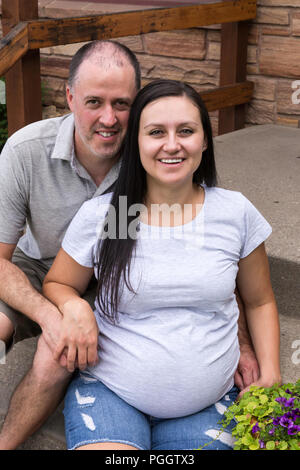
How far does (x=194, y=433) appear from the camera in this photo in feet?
5.76

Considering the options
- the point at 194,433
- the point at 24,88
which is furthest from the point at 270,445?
the point at 24,88

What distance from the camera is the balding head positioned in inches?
79.2

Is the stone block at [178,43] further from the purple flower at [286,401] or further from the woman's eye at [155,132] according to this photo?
the purple flower at [286,401]

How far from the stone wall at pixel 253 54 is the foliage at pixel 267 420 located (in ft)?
8.54

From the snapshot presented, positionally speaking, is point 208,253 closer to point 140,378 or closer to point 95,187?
point 140,378

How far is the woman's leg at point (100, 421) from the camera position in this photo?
1.71 metres

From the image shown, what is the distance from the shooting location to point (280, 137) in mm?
3957

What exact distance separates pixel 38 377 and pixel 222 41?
2899 mm

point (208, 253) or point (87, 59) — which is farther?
point (87, 59)

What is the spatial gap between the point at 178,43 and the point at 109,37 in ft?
3.84

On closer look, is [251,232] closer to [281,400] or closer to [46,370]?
[281,400]

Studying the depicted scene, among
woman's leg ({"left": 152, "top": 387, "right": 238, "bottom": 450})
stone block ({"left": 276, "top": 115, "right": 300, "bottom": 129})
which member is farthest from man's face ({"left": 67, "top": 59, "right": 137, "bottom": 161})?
stone block ({"left": 276, "top": 115, "right": 300, "bottom": 129})

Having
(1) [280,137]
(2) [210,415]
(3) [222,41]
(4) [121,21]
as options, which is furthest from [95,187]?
(3) [222,41]

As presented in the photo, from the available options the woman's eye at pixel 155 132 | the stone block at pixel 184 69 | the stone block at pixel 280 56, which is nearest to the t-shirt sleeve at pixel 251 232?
the woman's eye at pixel 155 132
